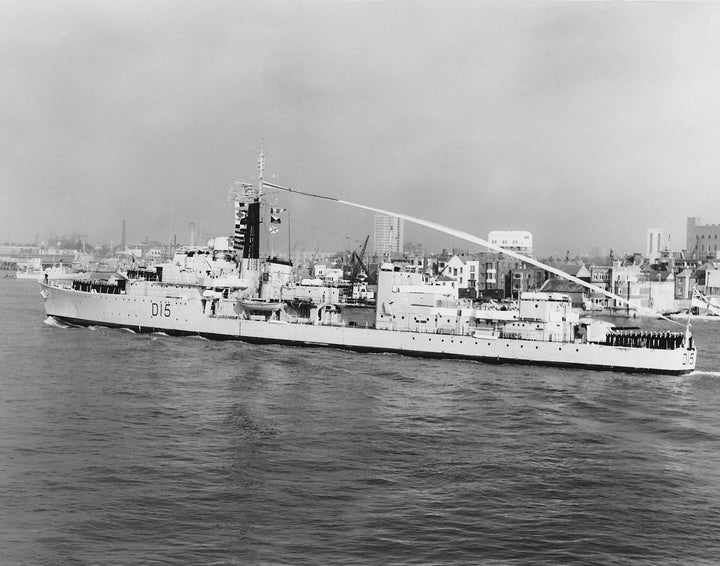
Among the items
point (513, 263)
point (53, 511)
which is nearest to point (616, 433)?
point (53, 511)

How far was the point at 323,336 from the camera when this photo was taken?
137 feet

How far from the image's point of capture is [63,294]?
48062 mm

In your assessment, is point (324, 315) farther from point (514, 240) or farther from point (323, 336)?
point (514, 240)

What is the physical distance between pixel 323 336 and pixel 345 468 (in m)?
24.8

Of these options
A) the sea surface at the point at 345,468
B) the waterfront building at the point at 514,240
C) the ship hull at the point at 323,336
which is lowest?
the sea surface at the point at 345,468

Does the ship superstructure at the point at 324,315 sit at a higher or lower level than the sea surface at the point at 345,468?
higher

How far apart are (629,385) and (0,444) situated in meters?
25.5

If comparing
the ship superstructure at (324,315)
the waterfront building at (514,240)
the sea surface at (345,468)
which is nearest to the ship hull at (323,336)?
the ship superstructure at (324,315)

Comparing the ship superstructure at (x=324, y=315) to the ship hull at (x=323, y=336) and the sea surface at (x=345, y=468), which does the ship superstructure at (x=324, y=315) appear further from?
the sea surface at (x=345, y=468)

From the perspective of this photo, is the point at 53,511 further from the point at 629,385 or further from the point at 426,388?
the point at 629,385

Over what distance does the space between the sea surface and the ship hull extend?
4.07 metres

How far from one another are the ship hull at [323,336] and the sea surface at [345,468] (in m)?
4.07

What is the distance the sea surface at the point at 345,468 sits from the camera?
12.7 m

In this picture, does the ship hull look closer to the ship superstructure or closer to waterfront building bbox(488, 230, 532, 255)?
the ship superstructure
